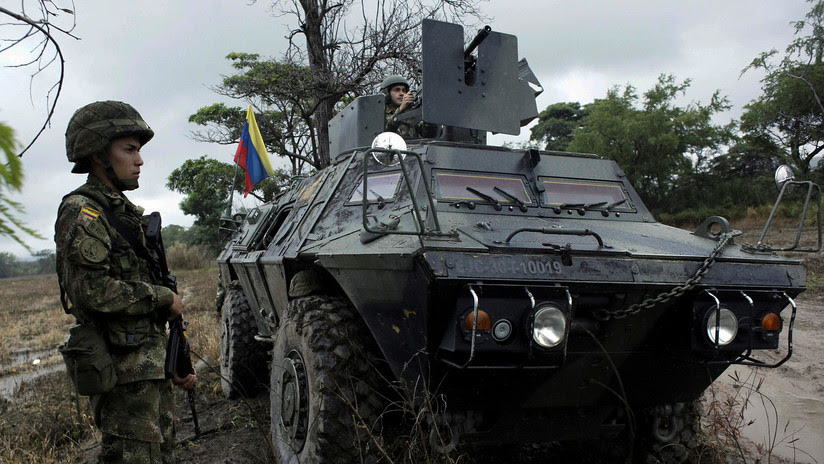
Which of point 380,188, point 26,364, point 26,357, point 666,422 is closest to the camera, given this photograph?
point 666,422

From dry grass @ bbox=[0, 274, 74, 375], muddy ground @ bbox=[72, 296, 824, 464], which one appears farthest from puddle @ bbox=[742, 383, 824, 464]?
dry grass @ bbox=[0, 274, 74, 375]

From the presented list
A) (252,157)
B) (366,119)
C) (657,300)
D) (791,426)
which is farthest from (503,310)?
(252,157)

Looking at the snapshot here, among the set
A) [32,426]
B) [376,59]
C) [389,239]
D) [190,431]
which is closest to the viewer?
[389,239]

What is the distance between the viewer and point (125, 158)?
106 inches

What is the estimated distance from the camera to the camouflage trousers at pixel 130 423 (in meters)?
2.49

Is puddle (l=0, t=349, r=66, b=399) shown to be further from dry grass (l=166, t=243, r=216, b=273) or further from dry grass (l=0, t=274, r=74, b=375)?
dry grass (l=166, t=243, r=216, b=273)

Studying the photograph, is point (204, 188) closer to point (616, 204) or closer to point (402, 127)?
point (402, 127)

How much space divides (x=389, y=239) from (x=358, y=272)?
23cm

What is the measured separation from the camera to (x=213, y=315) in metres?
10.7

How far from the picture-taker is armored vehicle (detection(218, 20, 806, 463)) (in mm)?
2715

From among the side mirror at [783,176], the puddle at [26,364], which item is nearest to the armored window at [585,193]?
the side mirror at [783,176]

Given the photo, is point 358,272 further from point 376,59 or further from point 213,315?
point 376,59

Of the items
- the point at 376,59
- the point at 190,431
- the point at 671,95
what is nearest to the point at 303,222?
the point at 190,431

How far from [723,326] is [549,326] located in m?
0.92
